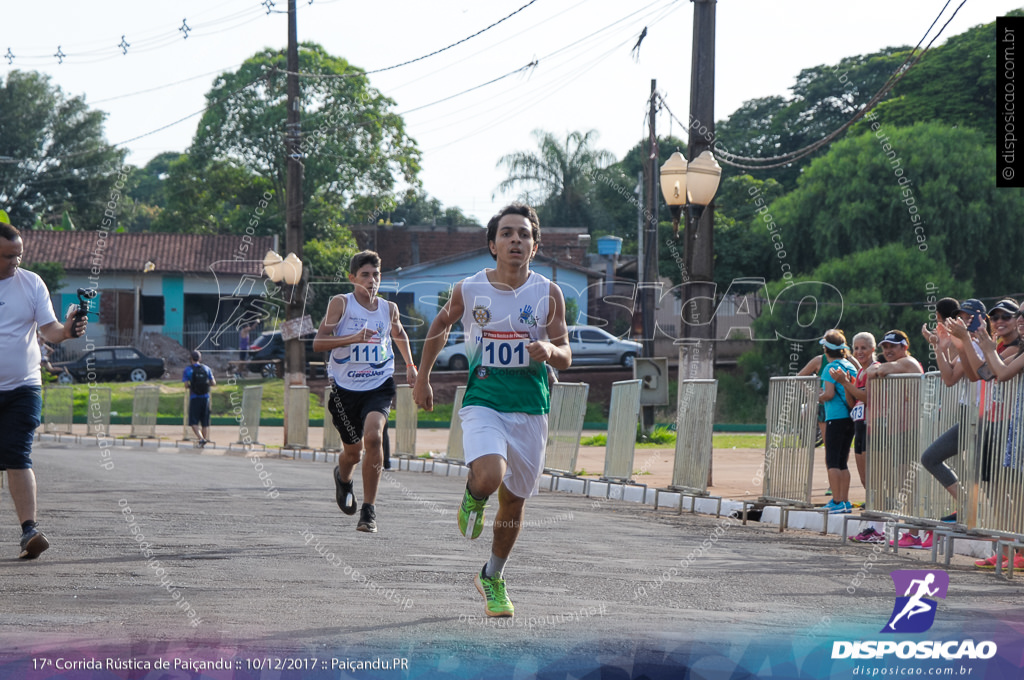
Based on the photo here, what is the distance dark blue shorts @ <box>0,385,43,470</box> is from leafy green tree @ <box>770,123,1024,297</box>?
3444 cm

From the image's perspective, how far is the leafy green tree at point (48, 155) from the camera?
66312 mm

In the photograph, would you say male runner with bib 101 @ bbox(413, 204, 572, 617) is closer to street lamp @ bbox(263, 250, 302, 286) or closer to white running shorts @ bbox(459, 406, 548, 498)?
white running shorts @ bbox(459, 406, 548, 498)

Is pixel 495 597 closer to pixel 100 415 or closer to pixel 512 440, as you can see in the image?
pixel 512 440

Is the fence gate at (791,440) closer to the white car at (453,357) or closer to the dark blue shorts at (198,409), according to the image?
the dark blue shorts at (198,409)

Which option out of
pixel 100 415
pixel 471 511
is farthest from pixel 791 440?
pixel 100 415

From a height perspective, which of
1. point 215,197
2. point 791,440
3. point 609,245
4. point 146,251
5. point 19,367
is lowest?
point 791,440

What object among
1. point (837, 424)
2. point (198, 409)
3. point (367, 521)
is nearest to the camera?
point (367, 521)

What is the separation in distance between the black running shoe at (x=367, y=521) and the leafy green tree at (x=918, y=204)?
32.3 m

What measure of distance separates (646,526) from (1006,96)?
A: 5932mm

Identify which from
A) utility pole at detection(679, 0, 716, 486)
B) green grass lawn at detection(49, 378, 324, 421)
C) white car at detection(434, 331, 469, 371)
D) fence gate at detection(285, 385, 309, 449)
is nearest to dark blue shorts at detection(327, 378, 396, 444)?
utility pole at detection(679, 0, 716, 486)

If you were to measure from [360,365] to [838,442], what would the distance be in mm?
4960

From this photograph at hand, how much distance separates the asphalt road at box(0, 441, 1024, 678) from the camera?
4766 mm

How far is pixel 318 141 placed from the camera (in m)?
55.2

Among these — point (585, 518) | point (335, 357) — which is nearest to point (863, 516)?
point (585, 518)
